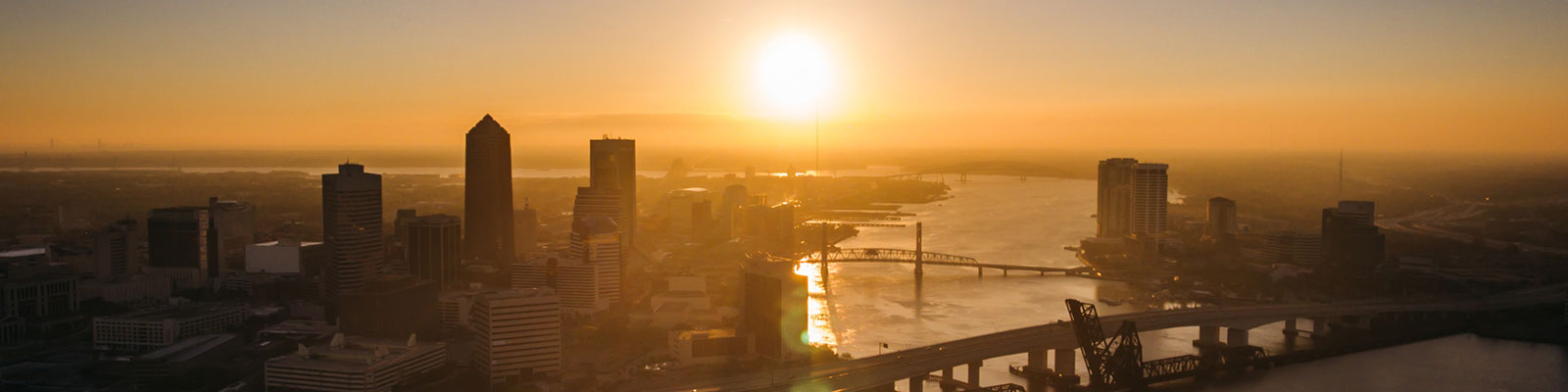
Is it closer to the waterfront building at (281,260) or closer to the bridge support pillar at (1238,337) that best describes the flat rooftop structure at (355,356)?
the waterfront building at (281,260)

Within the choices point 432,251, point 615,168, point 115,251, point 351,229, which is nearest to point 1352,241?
point 615,168

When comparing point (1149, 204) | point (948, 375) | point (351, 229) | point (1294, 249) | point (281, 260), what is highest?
point (1149, 204)

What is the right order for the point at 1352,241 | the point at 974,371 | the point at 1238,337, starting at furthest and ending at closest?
the point at 1352,241
the point at 1238,337
the point at 974,371

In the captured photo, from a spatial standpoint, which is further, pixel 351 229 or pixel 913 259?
pixel 913 259

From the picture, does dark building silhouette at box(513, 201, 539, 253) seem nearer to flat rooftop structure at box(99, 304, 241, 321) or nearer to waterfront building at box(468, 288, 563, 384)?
flat rooftop structure at box(99, 304, 241, 321)

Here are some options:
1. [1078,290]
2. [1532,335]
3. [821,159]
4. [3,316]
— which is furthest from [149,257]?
[821,159]

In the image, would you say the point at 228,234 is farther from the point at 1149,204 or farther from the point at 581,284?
the point at 1149,204

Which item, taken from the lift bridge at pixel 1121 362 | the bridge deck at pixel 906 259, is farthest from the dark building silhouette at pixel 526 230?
the lift bridge at pixel 1121 362
